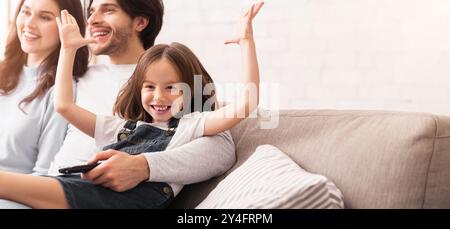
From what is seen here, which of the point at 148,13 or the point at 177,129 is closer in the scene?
the point at 177,129

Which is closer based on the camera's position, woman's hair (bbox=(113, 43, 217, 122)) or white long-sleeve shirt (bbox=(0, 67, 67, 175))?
woman's hair (bbox=(113, 43, 217, 122))

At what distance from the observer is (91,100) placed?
1.58 meters

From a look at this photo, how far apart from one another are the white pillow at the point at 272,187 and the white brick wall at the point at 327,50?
2.13ft

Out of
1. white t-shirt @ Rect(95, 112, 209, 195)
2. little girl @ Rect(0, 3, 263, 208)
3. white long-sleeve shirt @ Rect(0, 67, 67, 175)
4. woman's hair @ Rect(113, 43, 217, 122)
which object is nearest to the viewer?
little girl @ Rect(0, 3, 263, 208)

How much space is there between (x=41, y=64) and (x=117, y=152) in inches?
27.2

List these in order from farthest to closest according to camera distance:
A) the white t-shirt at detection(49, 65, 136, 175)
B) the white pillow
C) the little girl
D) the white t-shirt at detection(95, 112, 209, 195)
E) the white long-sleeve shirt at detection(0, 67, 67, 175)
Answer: the white long-sleeve shirt at detection(0, 67, 67, 175) < the white t-shirt at detection(49, 65, 136, 175) < the white t-shirt at detection(95, 112, 209, 195) < the little girl < the white pillow

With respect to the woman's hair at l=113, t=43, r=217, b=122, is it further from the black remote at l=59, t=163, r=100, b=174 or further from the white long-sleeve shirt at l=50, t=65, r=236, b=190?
the black remote at l=59, t=163, r=100, b=174

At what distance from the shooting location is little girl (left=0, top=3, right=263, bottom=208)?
1144 millimetres

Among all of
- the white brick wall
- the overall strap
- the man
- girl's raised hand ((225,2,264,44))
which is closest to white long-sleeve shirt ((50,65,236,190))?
the man

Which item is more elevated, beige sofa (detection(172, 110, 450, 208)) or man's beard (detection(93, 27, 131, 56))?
man's beard (detection(93, 27, 131, 56))

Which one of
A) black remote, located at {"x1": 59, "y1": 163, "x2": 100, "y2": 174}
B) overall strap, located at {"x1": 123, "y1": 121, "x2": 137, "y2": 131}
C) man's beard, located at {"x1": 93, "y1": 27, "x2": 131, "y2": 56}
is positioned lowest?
black remote, located at {"x1": 59, "y1": 163, "x2": 100, "y2": 174}

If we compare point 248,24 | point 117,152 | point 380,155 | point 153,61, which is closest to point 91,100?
point 153,61

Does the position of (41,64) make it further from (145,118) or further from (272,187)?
(272,187)

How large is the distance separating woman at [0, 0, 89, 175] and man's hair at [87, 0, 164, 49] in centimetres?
15
